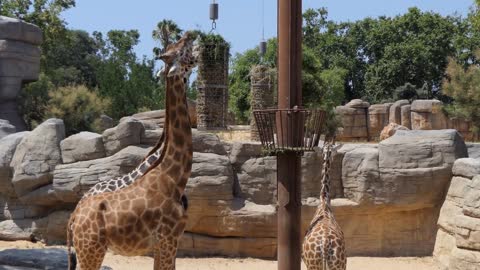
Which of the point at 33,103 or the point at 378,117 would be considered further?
the point at 378,117

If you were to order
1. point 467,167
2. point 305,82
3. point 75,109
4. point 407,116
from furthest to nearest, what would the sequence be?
1. point 407,116
2. point 305,82
3. point 75,109
4. point 467,167

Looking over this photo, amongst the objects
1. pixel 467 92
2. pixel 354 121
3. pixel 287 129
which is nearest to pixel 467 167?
pixel 287 129

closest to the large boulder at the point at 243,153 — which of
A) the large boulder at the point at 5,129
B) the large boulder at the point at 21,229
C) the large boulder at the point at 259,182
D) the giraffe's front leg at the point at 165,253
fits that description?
the large boulder at the point at 259,182

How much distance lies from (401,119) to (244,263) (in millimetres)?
16399

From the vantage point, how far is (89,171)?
10.3 metres

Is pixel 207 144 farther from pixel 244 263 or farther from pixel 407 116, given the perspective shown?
pixel 407 116

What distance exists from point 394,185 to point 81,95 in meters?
9.55

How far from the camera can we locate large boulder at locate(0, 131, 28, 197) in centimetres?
1122

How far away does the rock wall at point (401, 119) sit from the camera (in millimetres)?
23844

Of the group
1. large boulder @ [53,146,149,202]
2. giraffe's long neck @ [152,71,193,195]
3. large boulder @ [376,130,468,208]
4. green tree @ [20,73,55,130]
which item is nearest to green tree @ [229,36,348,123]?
green tree @ [20,73,55,130]

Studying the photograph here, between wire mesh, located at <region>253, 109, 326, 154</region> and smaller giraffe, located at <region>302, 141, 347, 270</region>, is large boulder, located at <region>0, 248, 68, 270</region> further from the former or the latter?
wire mesh, located at <region>253, 109, 326, 154</region>

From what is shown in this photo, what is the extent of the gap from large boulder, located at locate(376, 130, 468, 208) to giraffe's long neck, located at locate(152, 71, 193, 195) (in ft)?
21.3

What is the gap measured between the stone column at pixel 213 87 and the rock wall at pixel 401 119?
7198 millimetres

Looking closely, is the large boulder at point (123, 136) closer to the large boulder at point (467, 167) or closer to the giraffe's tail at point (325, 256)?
the large boulder at point (467, 167)
